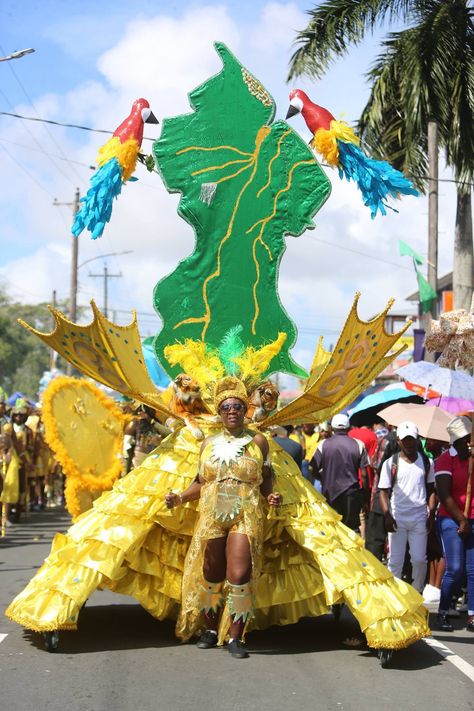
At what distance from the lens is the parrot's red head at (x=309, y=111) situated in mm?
8305

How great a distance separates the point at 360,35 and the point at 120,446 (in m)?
10.1

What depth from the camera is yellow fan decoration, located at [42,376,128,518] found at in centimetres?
1255

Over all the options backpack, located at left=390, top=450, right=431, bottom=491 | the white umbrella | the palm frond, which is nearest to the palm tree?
the palm frond

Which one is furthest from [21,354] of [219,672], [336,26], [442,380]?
[219,672]

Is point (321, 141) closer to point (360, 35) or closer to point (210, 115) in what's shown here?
point (210, 115)

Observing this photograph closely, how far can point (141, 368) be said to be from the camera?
26.7ft

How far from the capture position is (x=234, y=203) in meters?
8.31

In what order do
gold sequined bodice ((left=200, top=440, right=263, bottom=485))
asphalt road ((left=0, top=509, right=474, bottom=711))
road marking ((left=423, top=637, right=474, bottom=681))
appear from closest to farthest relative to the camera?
asphalt road ((left=0, top=509, right=474, bottom=711))
road marking ((left=423, top=637, right=474, bottom=681))
gold sequined bodice ((left=200, top=440, right=263, bottom=485))

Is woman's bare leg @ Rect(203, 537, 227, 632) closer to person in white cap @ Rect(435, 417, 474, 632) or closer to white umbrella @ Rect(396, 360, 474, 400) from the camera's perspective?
person in white cap @ Rect(435, 417, 474, 632)

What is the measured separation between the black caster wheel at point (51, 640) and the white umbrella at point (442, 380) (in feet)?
17.8

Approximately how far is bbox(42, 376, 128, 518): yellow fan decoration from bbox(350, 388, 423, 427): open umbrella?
119 inches

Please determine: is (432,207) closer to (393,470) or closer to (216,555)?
(393,470)

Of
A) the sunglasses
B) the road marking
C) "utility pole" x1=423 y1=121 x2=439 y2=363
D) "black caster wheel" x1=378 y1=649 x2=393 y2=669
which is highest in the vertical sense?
"utility pole" x1=423 y1=121 x2=439 y2=363

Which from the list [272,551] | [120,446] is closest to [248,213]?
[272,551]
